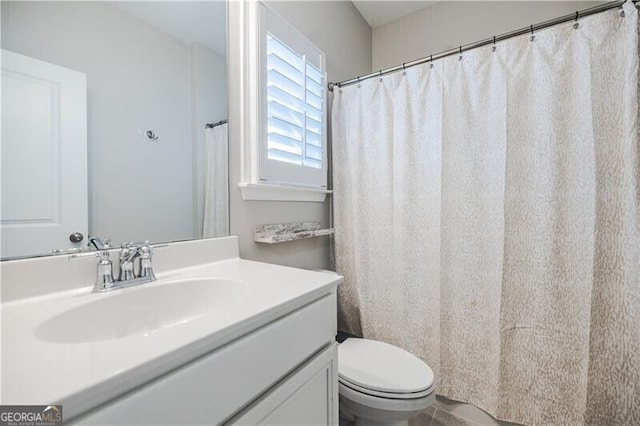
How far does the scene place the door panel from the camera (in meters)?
0.67

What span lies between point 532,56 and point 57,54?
5.46ft

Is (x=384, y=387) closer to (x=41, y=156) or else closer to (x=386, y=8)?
(x=41, y=156)

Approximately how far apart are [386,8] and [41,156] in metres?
2.25

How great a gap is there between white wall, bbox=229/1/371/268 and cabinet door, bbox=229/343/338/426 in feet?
1.95

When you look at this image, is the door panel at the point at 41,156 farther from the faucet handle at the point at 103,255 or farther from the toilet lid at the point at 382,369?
the toilet lid at the point at 382,369

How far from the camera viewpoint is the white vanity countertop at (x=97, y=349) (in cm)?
35

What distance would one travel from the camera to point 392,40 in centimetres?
220

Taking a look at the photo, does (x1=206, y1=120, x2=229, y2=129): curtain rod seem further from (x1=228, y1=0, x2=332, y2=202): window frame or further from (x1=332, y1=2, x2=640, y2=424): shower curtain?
(x1=332, y1=2, x2=640, y2=424): shower curtain

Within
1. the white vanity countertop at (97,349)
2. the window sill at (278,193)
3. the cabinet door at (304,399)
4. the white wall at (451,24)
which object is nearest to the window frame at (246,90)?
the window sill at (278,193)

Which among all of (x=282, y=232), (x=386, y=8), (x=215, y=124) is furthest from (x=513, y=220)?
(x=386, y=8)

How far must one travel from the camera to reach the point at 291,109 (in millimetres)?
1352

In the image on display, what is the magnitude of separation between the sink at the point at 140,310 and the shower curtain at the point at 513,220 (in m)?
0.94

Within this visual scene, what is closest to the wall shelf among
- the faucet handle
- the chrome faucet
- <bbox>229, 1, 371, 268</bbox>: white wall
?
<bbox>229, 1, 371, 268</bbox>: white wall

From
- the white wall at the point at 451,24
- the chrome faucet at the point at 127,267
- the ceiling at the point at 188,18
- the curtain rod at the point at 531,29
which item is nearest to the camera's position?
the chrome faucet at the point at 127,267
